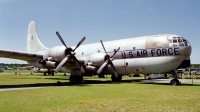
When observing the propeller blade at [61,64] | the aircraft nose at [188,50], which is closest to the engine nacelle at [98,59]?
the propeller blade at [61,64]

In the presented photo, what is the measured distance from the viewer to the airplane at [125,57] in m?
22.6

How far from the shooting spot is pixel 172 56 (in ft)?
73.8

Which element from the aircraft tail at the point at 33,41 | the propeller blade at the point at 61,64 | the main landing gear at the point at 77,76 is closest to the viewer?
the propeller blade at the point at 61,64

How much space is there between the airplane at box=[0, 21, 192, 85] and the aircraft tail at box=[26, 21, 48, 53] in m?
6.93

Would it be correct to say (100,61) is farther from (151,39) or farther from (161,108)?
(161,108)

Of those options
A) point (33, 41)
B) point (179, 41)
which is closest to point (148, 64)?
point (179, 41)

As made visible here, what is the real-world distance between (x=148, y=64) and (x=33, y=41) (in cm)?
2024

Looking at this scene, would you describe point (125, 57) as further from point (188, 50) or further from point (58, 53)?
point (58, 53)

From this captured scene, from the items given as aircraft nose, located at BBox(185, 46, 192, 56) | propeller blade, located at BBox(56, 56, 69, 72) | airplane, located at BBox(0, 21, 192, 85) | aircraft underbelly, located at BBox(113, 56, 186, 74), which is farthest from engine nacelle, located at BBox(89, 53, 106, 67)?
aircraft nose, located at BBox(185, 46, 192, 56)

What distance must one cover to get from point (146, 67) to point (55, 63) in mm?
10333

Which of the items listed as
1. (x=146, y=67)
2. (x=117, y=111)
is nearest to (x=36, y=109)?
(x=117, y=111)

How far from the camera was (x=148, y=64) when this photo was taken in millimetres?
23875

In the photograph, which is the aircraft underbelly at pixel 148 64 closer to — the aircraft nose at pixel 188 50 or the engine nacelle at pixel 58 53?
the aircraft nose at pixel 188 50

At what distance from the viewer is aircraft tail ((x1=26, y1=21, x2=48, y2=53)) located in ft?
113
